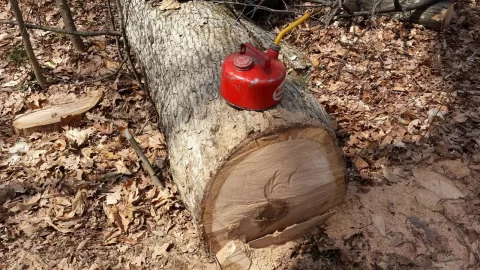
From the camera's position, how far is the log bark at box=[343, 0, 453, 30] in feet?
15.8

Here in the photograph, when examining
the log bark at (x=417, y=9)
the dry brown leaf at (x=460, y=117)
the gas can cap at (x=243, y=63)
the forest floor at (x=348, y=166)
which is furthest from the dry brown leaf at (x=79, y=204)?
the log bark at (x=417, y=9)

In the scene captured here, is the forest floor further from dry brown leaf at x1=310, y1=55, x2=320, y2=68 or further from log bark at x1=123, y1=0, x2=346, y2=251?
log bark at x1=123, y1=0, x2=346, y2=251

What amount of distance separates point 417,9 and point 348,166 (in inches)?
102

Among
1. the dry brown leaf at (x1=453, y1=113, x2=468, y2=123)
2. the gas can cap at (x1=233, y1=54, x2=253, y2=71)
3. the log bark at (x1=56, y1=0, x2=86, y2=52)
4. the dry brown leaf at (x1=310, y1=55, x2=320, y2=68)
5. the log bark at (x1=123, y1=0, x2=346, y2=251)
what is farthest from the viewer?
the dry brown leaf at (x1=310, y1=55, x2=320, y2=68)

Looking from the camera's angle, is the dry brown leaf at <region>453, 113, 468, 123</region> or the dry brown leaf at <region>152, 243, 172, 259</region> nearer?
the dry brown leaf at <region>152, 243, 172, 259</region>

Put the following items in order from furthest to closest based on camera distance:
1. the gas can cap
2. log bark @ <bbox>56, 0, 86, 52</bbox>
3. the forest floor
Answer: log bark @ <bbox>56, 0, 86, 52</bbox>, the forest floor, the gas can cap

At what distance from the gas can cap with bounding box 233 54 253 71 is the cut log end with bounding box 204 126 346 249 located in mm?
439

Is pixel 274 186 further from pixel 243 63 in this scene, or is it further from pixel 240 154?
pixel 243 63

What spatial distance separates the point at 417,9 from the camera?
4.94m

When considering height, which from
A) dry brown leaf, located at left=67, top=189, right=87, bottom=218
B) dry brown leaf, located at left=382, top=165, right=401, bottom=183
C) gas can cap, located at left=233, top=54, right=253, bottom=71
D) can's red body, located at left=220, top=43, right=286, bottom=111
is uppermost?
gas can cap, located at left=233, top=54, right=253, bottom=71

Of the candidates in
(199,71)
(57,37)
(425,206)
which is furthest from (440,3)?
(57,37)

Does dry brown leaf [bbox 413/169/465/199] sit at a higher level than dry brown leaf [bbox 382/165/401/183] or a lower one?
higher

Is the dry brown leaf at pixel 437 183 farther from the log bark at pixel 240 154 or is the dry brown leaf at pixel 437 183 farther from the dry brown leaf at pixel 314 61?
the dry brown leaf at pixel 314 61

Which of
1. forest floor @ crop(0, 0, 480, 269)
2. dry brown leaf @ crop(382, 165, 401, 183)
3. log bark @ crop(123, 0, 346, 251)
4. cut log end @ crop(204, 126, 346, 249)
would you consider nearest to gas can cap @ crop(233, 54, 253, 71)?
log bark @ crop(123, 0, 346, 251)
